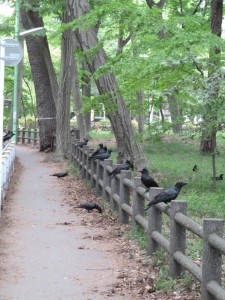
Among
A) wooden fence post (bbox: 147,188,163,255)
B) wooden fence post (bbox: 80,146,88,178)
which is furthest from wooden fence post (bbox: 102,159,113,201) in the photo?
wooden fence post (bbox: 147,188,163,255)

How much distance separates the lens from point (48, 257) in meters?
9.24

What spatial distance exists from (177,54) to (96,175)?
3.59 metres

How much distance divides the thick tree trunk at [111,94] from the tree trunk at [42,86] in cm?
1132

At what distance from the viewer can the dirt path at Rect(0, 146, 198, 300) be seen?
7430 mm

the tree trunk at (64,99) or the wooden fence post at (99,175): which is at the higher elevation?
the tree trunk at (64,99)

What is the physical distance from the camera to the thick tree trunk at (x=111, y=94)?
1756 centimetres

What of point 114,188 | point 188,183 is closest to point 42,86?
point 188,183

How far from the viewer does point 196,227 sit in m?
6.87

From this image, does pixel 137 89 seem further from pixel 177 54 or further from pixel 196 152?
pixel 196 152

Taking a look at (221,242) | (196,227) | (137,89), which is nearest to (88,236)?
(196,227)

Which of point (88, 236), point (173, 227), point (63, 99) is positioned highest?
point (63, 99)

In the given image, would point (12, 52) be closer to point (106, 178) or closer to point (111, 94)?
point (106, 178)

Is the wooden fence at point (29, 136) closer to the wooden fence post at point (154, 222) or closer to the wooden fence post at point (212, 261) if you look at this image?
the wooden fence post at point (154, 222)

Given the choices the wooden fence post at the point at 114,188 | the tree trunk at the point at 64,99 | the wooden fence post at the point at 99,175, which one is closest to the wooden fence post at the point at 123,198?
the wooden fence post at the point at 114,188
